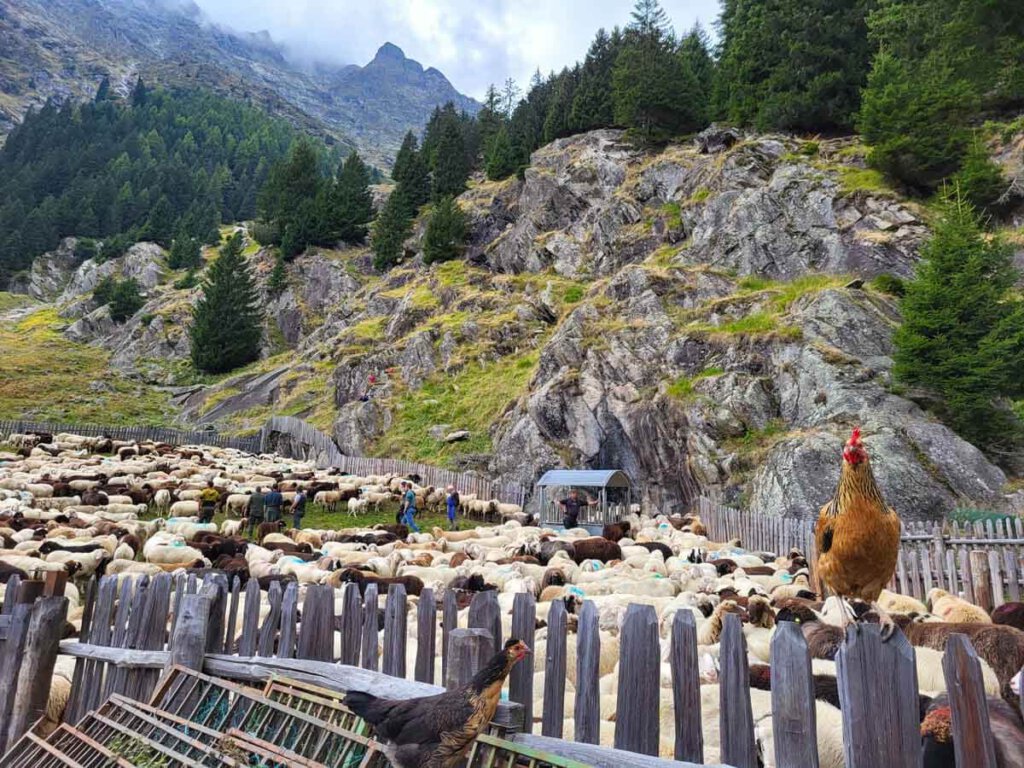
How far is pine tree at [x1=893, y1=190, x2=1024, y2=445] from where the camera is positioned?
18.9 m

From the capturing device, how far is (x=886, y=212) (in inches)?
1122

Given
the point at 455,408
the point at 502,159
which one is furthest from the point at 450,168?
the point at 455,408

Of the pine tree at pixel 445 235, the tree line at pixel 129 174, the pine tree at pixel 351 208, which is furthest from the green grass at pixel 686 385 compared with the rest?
the tree line at pixel 129 174

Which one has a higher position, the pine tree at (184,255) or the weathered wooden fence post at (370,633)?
the pine tree at (184,255)

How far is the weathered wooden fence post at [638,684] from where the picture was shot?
3104mm

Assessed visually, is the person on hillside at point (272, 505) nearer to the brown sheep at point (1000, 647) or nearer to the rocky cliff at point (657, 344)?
the rocky cliff at point (657, 344)

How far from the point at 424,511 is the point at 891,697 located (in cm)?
2452

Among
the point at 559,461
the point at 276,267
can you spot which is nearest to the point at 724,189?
the point at 559,461

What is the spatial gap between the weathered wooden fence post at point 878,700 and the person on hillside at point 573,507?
64.1ft

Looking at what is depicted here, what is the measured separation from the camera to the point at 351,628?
14.7 feet

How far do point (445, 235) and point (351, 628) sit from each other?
2096 inches

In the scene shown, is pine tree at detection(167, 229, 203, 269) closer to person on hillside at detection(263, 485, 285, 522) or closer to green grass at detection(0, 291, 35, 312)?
green grass at detection(0, 291, 35, 312)

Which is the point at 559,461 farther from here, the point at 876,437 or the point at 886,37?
the point at 886,37

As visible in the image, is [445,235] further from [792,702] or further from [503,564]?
[792,702]
